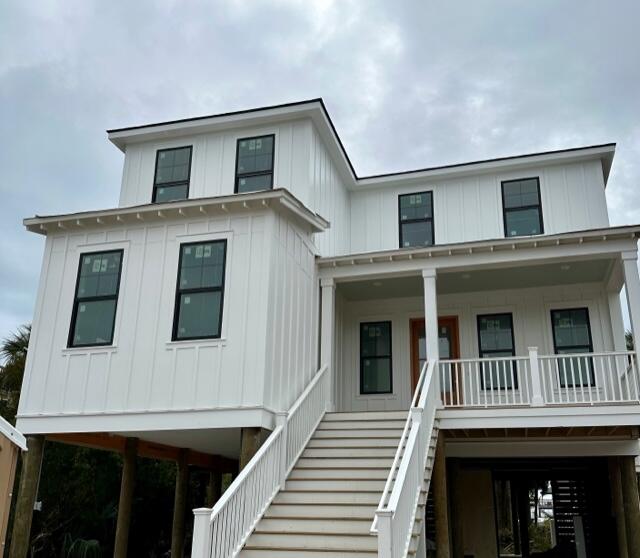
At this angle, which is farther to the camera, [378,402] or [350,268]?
[378,402]

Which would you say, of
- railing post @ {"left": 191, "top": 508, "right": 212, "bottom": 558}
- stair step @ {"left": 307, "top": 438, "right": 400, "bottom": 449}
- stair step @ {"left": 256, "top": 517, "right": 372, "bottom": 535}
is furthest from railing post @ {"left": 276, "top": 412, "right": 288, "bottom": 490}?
railing post @ {"left": 191, "top": 508, "right": 212, "bottom": 558}

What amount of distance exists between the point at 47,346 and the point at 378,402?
6870 millimetres

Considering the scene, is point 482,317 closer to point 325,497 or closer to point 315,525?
point 325,497

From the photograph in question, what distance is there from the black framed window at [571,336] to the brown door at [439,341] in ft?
6.78

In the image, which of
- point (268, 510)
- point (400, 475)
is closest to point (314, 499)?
point (268, 510)

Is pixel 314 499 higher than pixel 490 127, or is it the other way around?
pixel 490 127

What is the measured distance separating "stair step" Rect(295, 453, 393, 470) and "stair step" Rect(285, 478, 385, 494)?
0.31 meters

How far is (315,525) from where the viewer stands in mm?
8086

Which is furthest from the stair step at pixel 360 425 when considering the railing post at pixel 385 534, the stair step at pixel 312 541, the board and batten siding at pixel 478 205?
the board and batten siding at pixel 478 205

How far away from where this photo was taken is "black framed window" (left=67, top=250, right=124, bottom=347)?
35.3ft

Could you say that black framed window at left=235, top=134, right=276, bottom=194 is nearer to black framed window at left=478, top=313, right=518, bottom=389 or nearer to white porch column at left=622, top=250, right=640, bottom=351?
black framed window at left=478, top=313, right=518, bottom=389

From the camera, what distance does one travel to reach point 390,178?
1534 cm

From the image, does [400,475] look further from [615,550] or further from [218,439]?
[615,550]

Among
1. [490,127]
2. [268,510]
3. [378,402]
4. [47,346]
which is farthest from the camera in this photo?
[490,127]
